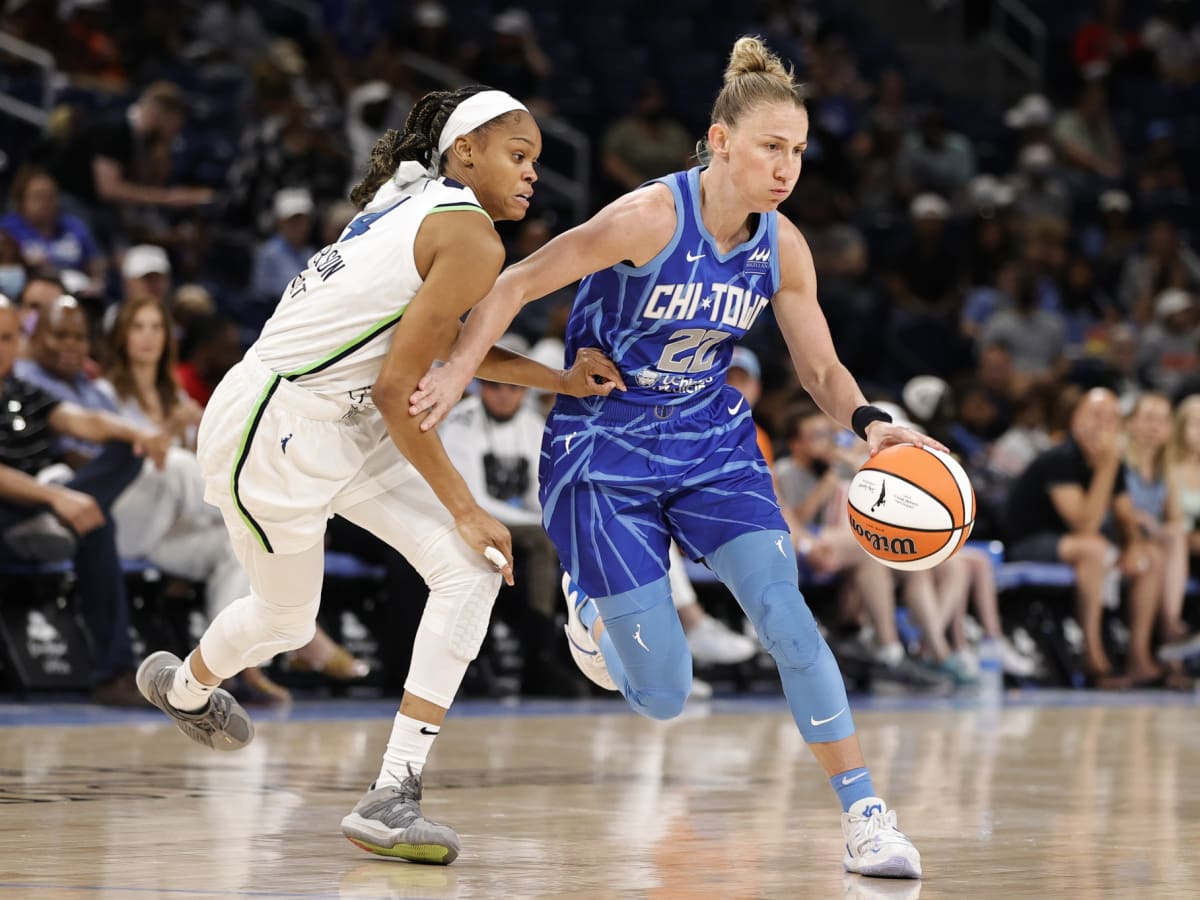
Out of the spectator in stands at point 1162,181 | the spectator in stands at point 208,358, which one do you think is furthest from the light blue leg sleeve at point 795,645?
the spectator in stands at point 1162,181

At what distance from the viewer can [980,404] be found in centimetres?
1254

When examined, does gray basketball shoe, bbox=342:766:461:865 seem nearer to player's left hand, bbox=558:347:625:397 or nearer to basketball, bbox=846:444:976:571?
player's left hand, bbox=558:347:625:397

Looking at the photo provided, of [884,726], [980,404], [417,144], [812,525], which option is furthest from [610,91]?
[417,144]

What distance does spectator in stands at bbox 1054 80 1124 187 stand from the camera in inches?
687

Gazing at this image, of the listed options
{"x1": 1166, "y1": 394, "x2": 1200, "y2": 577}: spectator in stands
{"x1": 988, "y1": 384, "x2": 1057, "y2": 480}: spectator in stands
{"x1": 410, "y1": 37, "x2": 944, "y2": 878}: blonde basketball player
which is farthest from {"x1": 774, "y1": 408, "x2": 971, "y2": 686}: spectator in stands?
{"x1": 410, "y1": 37, "x2": 944, "y2": 878}: blonde basketball player

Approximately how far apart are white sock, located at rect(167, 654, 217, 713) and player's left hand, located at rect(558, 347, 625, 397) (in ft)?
3.98

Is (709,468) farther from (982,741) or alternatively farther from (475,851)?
(982,741)

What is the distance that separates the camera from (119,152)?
11.2 m

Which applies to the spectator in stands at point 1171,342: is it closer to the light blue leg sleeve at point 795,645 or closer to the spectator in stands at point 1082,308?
the spectator in stands at point 1082,308

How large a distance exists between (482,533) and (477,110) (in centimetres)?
98

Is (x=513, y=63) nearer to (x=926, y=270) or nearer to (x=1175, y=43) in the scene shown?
(x=926, y=270)

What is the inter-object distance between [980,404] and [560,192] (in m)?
3.85

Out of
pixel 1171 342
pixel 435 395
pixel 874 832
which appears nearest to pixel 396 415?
pixel 435 395

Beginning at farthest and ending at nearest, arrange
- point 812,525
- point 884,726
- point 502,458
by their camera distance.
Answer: point 812,525
point 502,458
point 884,726
